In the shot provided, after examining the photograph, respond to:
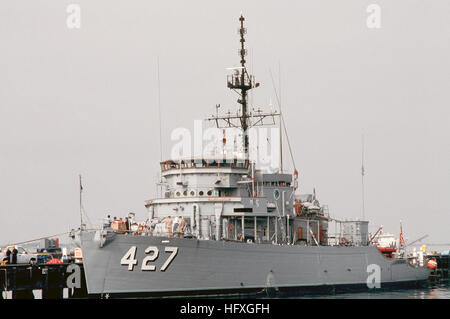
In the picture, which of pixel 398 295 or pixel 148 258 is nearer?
pixel 148 258

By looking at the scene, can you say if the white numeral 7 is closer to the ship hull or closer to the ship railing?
the ship hull

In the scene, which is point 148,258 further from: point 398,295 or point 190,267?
point 398,295

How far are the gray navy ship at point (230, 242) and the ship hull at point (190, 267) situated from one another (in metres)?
0.04

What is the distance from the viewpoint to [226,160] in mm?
38125

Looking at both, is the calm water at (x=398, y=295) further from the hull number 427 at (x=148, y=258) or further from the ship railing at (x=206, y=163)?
the hull number 427 at (x=148, y=258)

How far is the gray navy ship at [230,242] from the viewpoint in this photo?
110 feet

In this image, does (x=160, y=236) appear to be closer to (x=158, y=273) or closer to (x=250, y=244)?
(x=158, y=273)

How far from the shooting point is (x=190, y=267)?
34.2 meters

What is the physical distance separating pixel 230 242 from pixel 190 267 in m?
2.26

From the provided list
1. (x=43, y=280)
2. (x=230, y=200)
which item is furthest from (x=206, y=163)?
(x=43, y=280)

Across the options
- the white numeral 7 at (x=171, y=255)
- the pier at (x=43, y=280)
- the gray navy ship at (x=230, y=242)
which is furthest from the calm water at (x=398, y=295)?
the pier at (x=43, y=280)

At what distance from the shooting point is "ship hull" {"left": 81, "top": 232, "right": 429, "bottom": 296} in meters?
33.3
